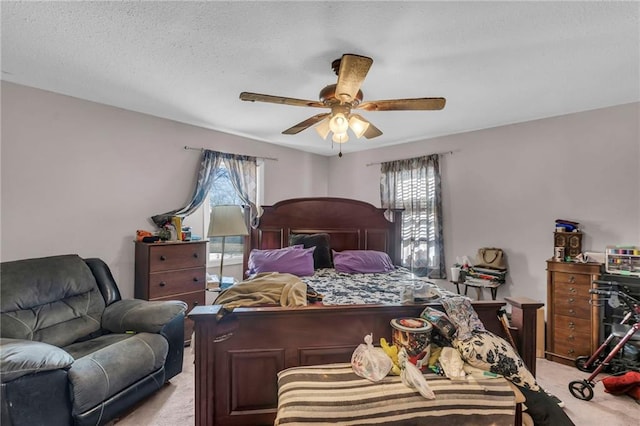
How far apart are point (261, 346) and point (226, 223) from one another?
1.64 m

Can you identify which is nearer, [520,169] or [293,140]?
[520,169]

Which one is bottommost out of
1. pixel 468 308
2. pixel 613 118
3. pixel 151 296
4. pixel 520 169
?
pixel 151 296

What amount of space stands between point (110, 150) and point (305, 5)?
2.61 metres

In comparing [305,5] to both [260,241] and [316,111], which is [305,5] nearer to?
[316,111]

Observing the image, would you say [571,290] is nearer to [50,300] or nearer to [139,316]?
[139,316]

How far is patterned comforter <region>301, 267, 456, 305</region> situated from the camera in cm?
202

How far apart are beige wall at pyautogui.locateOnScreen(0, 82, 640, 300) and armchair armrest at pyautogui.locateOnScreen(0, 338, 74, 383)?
1300 mm

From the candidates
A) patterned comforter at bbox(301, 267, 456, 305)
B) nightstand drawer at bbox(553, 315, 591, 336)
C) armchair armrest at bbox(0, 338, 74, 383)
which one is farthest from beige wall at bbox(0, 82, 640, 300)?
patterned comforter at bbox(301, 267, 456, 305)

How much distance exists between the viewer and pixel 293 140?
4.34 meters

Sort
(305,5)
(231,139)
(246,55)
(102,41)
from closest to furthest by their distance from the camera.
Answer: (305,5) < (102,41) < (246,55) < (231,139)

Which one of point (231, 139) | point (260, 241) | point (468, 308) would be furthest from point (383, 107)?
point (231, 139)

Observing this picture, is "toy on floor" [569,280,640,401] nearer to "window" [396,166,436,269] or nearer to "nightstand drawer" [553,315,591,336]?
"nightstand drawer" [553,315,591,336]

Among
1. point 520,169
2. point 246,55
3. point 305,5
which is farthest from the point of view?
point 520,169

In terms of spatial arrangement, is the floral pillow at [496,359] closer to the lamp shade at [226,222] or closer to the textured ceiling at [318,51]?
the textured ceiling at [318,51]
